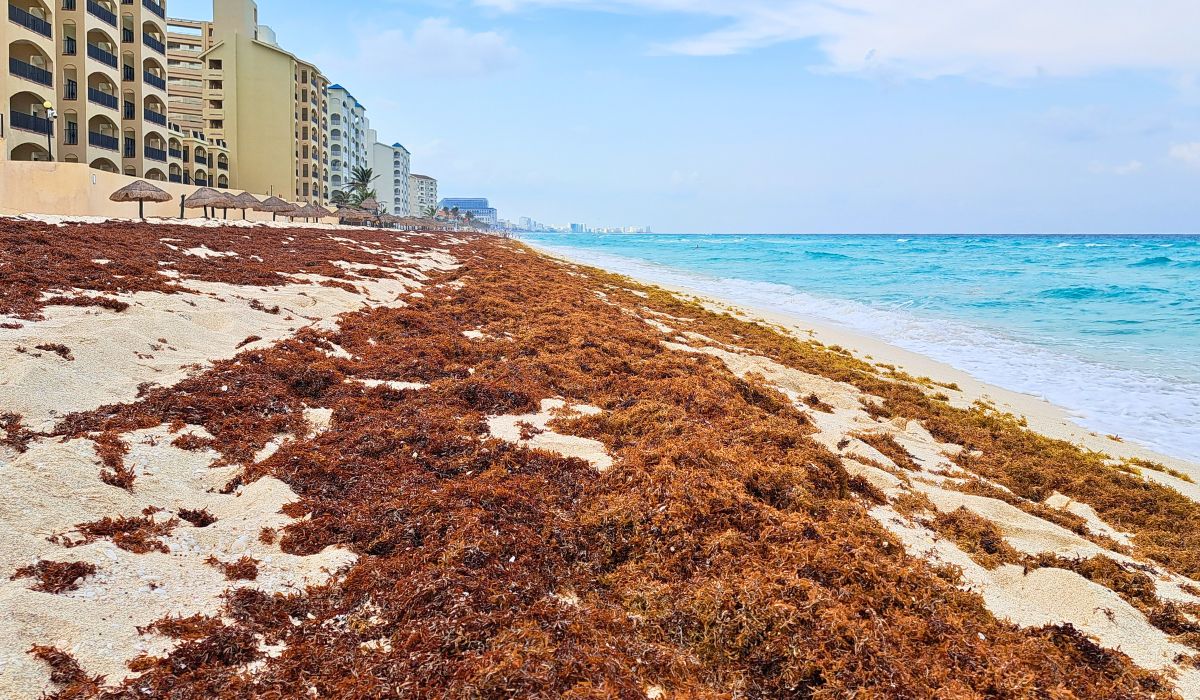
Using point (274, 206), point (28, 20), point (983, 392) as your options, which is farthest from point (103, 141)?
point (983, 392)

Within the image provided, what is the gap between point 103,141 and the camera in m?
32.9

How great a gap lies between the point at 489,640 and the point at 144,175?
44767 millimetres

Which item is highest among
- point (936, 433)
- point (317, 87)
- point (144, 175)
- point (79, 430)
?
point (317, 87)

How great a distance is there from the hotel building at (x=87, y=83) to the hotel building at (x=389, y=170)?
85806 millimetres

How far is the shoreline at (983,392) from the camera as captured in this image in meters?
7.46

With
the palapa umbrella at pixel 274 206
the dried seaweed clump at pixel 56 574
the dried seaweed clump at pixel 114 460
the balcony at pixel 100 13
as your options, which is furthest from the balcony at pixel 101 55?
the dried seaweed clump at pixel 56 574

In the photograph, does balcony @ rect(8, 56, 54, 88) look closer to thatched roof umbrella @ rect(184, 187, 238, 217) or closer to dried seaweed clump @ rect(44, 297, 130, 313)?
thatched roof umbrella @ rect(184, 187, 238, 217)

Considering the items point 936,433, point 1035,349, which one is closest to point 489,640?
point 936,433

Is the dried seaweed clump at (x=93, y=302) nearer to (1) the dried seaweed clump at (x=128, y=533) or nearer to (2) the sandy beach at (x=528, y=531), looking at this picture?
(2) the sandy beach at (x=528, y=531)

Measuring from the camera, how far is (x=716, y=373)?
7984 millimetres

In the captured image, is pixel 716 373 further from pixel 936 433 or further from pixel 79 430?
pixel 79 430

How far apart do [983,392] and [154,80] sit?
160 ft

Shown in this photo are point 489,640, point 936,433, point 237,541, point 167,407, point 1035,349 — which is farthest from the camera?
point 1035,349

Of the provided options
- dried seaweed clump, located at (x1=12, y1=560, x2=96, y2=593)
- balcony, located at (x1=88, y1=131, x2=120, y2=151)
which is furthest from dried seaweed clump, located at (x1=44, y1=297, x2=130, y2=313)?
balcony, located at (x1=88, y1=131, x2=120, y2=151)
